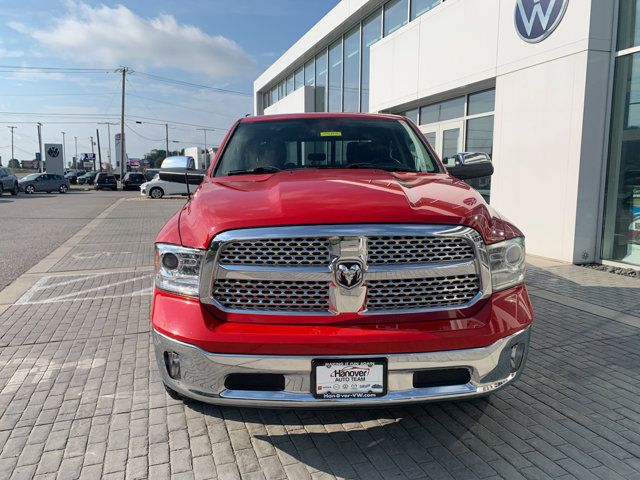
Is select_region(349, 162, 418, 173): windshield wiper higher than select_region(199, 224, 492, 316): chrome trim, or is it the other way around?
select_region(349, 162, 418, 173): windshield wiper

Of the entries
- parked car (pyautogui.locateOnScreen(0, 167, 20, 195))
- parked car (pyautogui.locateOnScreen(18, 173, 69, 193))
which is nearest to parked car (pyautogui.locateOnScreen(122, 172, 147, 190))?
parked car (pyautogui.locateOnScreen(18, 173, 69, 193))

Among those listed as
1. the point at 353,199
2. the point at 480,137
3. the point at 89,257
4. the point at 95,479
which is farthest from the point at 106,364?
the point at 480,137

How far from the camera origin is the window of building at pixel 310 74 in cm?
2150

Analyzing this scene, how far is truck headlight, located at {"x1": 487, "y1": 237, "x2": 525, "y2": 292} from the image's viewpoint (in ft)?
8.41

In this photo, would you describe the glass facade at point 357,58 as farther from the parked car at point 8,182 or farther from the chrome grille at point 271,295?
the parked car at point 8,182

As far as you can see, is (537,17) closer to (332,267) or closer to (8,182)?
(332,267)

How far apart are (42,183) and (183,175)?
122 feet

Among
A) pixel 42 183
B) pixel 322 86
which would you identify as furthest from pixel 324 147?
pixel 42 183

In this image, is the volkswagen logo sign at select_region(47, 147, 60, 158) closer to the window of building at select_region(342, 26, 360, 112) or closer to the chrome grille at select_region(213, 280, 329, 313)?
the window of building at select_region(342, 26, 360, 112)

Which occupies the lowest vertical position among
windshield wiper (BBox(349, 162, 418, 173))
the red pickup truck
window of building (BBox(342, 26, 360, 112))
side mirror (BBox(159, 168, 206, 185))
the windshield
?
the red pickup truck

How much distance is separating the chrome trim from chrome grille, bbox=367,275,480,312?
1.2 inches

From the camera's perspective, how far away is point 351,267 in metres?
2.37

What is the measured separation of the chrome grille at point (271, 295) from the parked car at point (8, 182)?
33.2 metres

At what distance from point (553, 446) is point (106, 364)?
3.23 metres
